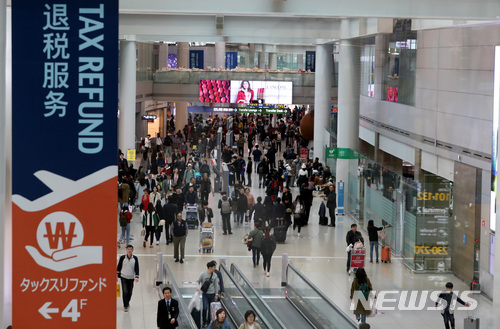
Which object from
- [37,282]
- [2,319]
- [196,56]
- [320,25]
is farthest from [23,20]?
[196,56]

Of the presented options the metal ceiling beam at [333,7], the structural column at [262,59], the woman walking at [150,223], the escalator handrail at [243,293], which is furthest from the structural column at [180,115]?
the metal ceiling beam at [333,7]

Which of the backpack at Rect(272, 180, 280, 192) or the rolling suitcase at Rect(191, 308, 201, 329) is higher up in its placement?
the backpack at Rect(272, 180, 280, 192)

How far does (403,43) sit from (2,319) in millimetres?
10158

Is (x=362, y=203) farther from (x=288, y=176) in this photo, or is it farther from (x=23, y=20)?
(x=23, y=20)

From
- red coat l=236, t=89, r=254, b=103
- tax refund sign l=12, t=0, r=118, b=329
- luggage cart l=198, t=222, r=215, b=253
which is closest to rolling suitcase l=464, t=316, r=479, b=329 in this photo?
luggage cart l=198, t=222, r=215, b=253

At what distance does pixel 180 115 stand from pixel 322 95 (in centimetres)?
306

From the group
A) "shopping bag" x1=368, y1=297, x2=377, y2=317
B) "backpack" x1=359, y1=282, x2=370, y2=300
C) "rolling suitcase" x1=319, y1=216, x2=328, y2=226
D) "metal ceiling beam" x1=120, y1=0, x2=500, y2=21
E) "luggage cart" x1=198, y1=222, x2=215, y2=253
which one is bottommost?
"shopping bag" x1=368, y1=297, x2=377, y2=317

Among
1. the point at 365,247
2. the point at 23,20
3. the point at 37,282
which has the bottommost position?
the point at 365,247

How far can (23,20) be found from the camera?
634 centimetres

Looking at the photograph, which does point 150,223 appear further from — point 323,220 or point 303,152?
point 303,152

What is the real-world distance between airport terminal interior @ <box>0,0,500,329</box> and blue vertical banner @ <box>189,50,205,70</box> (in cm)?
4

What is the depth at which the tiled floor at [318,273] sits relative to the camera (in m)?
13.9

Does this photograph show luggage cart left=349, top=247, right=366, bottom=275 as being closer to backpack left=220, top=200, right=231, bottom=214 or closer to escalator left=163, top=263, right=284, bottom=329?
backpack left=220, top=200, right=231, bottom=214

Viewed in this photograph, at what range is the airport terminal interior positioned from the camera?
1331 centimetres
